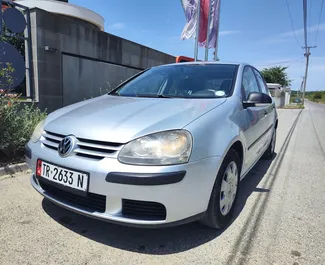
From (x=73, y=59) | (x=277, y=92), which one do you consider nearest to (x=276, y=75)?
(x=277, y=92)

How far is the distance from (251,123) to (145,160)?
1.49 meters

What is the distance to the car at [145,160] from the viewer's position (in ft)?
Answer: 5.86

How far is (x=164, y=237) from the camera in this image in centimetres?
218

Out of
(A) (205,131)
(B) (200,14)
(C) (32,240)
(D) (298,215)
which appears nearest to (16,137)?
(C) (32,240)

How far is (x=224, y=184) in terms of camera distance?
224 centimetres

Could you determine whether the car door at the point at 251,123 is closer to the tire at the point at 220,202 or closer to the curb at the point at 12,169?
the tire at the point at 220,202

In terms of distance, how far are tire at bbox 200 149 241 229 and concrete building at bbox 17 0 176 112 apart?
5084mm

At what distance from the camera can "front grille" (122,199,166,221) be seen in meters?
1.84

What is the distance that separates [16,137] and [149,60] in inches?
278

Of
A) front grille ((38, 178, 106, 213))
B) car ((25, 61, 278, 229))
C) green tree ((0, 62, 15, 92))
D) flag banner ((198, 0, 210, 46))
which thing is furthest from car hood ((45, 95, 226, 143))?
flag banner ((198, 0, 210, 46))

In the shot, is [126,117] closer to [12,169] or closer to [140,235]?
[140,235]

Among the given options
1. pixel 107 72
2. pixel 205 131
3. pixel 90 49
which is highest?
pixel 90 49

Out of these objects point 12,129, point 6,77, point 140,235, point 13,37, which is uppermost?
point 13,37

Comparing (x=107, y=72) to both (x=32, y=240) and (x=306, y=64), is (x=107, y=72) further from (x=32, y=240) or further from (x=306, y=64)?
(x=306, y=64)
